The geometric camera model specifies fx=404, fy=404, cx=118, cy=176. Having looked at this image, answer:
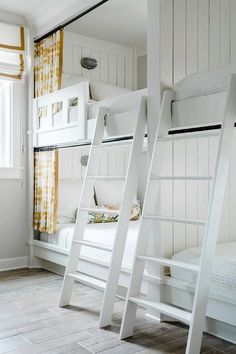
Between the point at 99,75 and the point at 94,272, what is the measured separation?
232 cm

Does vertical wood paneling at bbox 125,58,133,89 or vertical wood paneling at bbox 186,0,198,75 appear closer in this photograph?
vertical wood paneling at bbox 186,0,198,75

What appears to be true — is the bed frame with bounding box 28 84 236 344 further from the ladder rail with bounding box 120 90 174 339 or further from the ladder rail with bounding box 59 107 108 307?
the ladder rail with bounding box 59 107 108 307

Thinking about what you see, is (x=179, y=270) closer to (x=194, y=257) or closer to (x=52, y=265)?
(x=194, y=257)

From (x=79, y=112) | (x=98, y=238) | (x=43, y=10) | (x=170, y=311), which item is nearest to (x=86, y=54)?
(x=43, y=10)

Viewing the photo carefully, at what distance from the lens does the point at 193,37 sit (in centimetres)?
290

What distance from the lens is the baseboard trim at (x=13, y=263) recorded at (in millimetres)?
4208

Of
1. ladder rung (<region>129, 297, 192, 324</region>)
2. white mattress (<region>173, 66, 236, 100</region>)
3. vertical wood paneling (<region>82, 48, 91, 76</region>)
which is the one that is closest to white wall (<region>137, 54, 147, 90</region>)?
vertical wood paneling (<region>82, 48, 91, 76</region>)

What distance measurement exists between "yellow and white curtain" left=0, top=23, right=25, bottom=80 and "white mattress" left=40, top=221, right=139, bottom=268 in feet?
5.46

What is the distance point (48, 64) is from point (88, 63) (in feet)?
1.93

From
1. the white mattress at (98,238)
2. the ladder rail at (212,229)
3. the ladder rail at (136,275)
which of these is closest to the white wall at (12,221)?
the white mattress at (98,238)

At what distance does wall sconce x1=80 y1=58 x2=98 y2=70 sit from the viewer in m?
4.45

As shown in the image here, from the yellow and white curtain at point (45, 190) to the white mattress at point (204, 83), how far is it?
1.71 meters

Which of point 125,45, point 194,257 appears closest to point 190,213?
point 194,257

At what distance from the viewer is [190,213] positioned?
297cm
